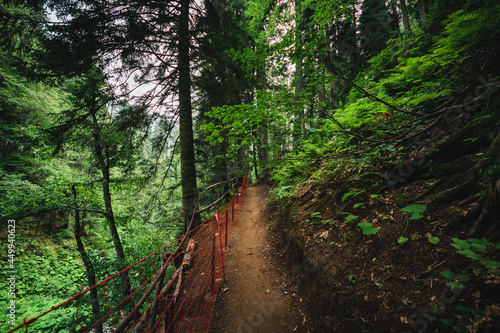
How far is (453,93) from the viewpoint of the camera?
2.78m

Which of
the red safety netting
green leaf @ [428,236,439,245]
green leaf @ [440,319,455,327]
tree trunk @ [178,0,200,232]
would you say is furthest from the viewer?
tree trunk @ [178,0,200,232]

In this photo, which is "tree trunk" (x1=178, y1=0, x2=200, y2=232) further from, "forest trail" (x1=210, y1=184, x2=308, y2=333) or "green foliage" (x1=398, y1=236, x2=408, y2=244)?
"green foliage" (x1=398, y1=236, x2=408, y2=244)

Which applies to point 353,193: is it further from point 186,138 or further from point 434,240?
point 186,138

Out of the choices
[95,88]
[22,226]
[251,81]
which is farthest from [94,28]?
[22,226]

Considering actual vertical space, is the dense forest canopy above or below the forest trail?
above

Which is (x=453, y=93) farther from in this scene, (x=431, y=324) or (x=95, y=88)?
(x=95, y=88)

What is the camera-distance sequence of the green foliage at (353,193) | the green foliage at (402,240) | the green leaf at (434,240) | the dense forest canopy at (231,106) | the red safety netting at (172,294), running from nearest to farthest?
the red safety netting at (172,294) < the green leaf at (434,240) < the green foliage at (402,240) < the dense forest canopy at (231,106) < the green foliage at (353,193)

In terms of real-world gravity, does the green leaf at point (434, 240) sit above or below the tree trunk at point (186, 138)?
below

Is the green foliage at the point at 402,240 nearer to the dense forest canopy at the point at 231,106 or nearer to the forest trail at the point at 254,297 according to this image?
the dense forest canopy at the point at 231,106

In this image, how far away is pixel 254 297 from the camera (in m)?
3.39

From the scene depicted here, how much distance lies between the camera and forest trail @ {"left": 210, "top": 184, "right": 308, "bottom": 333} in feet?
9.32

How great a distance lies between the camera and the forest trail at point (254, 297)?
9.32ft

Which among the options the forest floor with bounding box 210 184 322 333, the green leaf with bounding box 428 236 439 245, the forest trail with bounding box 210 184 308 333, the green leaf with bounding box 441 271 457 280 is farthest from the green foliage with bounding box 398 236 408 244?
the forest trail with bounding box 210 184 308 333

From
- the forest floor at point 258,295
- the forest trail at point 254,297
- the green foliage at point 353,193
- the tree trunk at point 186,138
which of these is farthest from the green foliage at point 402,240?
the tree trunk at point 186,138
